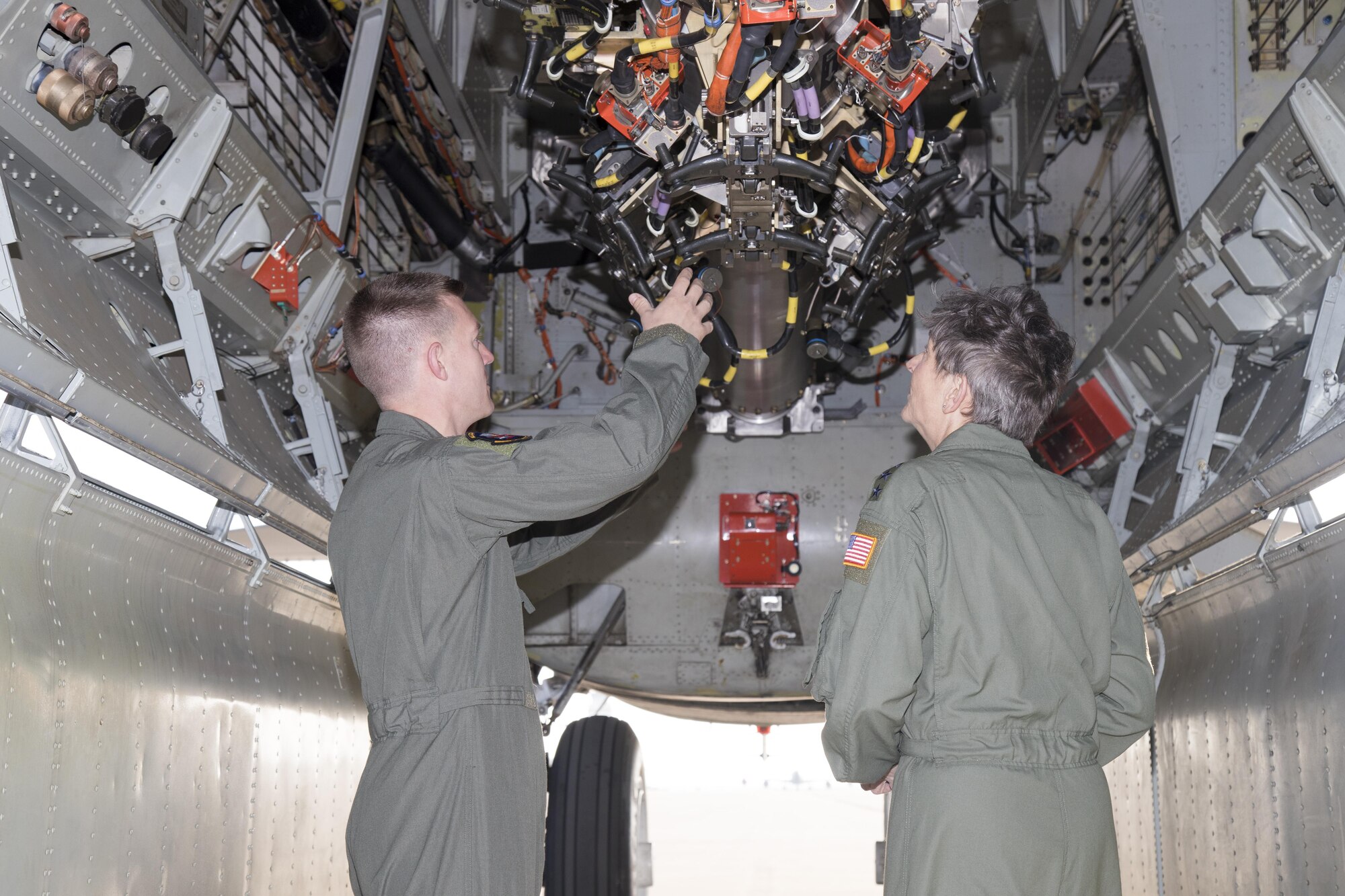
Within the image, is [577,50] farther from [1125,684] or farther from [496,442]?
[1125,684]

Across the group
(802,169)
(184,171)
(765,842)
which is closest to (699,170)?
(802,169)

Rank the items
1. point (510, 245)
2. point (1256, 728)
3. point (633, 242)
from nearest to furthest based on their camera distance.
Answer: point (1256, 728)
point (633, 242)
point (510, 245)

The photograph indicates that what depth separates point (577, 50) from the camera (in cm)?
275

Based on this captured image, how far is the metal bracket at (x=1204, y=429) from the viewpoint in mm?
3188

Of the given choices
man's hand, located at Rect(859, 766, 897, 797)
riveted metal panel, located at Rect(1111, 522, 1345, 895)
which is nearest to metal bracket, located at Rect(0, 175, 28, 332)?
man's hand, located at Rect(859, 766, 897, 797)

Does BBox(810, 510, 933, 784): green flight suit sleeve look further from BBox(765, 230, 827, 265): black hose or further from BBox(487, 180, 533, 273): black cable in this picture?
BBox(487, 180, 533, 273): black cable

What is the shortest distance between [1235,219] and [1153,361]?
2.56 feet

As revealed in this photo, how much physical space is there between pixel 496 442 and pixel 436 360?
→ 29 cm

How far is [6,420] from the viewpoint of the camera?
1830mm

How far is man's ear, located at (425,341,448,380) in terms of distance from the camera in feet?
6.92

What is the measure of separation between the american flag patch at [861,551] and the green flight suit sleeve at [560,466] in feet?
1.16

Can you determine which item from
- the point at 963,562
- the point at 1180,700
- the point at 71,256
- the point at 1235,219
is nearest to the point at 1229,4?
the point at 1235,219

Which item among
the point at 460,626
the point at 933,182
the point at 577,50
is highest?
the point at 577,50

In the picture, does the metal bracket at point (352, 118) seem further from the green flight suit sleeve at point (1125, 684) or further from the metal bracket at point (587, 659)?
the green flight suit sleeve at point (1125, 684)
